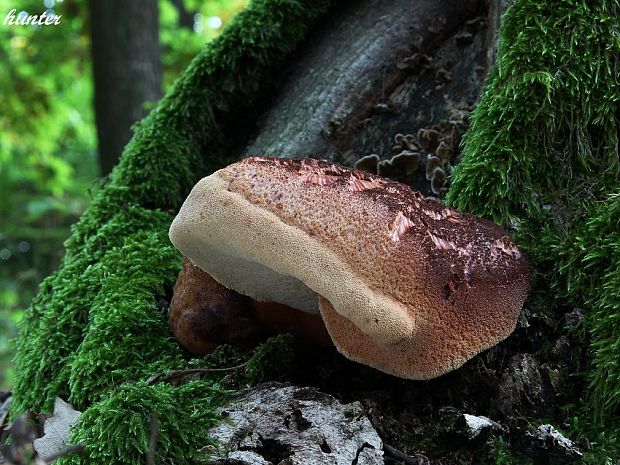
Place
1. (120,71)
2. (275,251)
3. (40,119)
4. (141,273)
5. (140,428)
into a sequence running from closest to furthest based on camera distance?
(275,251) < (140,428) < (141,273) < (120,71) < (40,119)

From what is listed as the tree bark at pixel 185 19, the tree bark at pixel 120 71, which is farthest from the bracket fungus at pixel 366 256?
the tree bark at pixel 185 19

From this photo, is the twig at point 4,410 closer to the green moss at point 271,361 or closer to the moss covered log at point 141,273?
the moss covered log at point 141,273

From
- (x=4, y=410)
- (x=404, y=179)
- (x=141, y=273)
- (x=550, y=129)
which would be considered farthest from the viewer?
(x=4, y=410)

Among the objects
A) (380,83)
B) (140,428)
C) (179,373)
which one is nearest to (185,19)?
(380,83)

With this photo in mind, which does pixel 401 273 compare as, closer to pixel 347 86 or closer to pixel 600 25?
pixel 600 25

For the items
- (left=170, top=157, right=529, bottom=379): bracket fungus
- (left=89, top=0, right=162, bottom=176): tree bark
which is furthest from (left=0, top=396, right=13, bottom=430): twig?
(left=89, top=0, right=162, bottom=176): tree bark

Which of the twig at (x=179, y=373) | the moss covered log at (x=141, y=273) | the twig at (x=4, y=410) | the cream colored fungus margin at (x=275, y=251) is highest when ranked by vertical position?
the cream colored fungus margin at (x=275, y=251)

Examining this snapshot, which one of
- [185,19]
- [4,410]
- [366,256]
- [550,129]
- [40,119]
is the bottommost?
[185,19]

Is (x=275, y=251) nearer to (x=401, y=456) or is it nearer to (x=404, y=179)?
(x=401, y=456)
